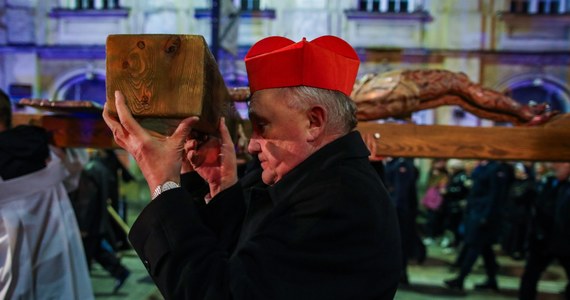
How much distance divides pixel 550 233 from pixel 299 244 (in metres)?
4.88

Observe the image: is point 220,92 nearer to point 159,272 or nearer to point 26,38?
point 159,272

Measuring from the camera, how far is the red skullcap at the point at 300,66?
1321mm

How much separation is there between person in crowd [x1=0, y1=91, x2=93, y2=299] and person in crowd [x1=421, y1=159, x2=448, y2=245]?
6.76m

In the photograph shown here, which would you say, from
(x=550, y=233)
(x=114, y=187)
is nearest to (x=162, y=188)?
(x=550, y=233)

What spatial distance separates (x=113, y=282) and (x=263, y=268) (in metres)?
5.72

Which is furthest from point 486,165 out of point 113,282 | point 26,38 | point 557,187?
point 26,38

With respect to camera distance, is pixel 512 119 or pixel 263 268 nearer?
pixel 263 268

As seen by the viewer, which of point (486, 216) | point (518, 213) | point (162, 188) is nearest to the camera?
point (162, 188)

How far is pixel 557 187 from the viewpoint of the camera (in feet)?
17.3

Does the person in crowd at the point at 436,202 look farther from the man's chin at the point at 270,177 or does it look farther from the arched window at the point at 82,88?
the arched window at the point at 82,88

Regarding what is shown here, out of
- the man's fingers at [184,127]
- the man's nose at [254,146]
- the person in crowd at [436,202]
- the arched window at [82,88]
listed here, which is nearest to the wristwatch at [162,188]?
the man's fingers at [184,127]

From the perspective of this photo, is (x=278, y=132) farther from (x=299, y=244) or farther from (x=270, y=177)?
(x=299, y=244)

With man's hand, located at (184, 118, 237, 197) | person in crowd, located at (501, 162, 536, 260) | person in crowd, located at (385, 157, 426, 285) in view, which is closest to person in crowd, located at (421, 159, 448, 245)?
person in crowd, located at (501, 162, 536, 260)

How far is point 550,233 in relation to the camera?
16.8 feet
